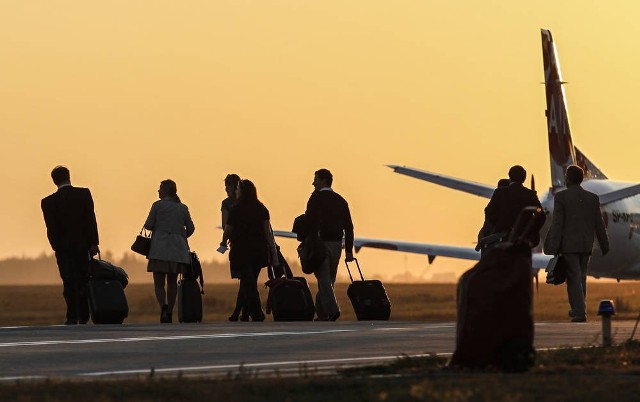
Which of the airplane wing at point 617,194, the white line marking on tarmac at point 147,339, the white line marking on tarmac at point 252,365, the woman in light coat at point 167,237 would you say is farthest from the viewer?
the airplane wing at point 617,194

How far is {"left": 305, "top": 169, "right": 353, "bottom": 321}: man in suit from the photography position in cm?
2414

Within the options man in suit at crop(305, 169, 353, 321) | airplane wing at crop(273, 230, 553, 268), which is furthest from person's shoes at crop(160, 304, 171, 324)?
airplane wing at crop(273, 230, 553, 268)

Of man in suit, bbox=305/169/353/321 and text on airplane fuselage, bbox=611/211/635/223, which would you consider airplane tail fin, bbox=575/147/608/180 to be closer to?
text on airplane fuselage, bbox=611/211/635/223

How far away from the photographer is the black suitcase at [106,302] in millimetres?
23297

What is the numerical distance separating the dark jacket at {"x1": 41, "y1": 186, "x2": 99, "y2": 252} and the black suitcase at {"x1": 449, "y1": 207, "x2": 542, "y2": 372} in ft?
34.8

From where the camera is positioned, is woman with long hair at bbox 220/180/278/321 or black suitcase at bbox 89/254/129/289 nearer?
black suitcase at bbox 89/254/129/289

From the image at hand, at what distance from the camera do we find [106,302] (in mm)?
23391

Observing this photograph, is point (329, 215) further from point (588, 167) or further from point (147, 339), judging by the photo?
point (588, 167)

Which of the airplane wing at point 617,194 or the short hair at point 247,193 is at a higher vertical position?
the airplane wing at point 617,194

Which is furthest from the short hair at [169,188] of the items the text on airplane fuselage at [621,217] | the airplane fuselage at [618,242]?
the text on airplane fuselage at [621,217]

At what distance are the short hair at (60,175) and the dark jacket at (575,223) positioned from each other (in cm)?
604

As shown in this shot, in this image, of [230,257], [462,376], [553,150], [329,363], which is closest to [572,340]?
[329,363]

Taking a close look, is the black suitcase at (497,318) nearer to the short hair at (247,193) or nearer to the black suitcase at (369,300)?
the short hair at (247,193)

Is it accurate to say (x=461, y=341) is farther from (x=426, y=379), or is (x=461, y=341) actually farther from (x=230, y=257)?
(x=230, y=257)
